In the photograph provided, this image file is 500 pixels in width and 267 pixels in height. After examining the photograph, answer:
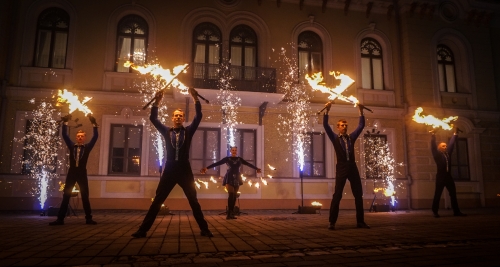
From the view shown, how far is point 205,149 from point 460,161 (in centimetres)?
1132

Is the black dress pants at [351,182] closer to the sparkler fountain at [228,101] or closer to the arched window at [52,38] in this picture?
the sparkler fountain at [228,101]

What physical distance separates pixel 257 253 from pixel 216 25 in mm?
12237

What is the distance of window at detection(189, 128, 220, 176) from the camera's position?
13.2 m

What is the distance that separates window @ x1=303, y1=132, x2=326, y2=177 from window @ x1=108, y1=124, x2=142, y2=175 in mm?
6590

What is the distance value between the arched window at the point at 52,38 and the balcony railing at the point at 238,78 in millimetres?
5174

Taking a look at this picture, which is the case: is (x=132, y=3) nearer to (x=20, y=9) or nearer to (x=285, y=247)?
(x=20, y=9)

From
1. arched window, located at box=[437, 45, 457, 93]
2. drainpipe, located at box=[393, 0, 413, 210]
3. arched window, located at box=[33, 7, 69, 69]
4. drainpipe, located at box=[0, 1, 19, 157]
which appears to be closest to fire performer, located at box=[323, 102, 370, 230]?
drainpipe, located at box=[393, 0, 413, 210]

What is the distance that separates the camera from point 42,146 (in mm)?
12172

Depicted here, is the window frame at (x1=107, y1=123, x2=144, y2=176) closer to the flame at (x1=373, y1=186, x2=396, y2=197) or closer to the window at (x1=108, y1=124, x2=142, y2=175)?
the window at (x1=108, y1=124, x2=142, y2=175)

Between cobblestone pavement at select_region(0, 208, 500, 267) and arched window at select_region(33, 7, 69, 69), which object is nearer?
cobblestone pavement at select_region(0, 208, 500, 267)

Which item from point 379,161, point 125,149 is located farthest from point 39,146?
point 379,161

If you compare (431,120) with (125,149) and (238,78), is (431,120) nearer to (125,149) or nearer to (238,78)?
(238,78)

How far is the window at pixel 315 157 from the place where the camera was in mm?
13828

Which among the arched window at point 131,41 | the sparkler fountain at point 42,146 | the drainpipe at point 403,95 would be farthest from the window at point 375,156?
the sparkler fountain at point 42,146
